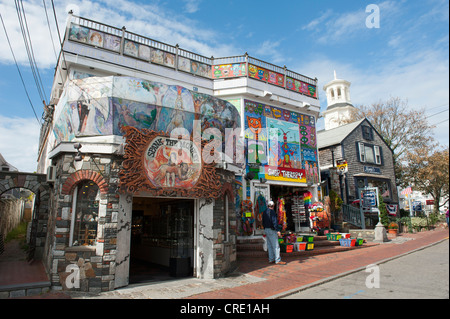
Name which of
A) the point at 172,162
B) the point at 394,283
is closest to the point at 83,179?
the point at 172,162

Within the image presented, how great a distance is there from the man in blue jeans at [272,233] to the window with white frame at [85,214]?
5.63 m

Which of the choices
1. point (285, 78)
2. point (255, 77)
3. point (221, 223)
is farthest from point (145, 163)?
point (285, 78)

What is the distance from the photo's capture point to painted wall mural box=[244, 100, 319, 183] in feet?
49.2

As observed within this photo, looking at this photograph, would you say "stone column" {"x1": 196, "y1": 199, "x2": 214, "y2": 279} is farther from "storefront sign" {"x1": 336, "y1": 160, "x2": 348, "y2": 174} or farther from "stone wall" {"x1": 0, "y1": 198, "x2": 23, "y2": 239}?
"storefront sign" {"x1": 336, "y1": 160, "x2": 348, "y2": 174}

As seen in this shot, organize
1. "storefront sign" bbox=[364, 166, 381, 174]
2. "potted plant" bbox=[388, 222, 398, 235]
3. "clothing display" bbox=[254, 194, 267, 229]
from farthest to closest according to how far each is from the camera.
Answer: "storefront sign" bbox=[364, 166, 381, 174] < "potted plant" bbox=[388, 222, 398, 235] < "clothing display" bbox=[254, 194, 267, 229]

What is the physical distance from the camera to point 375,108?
2883 cm

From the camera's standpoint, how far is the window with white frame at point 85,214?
7.67 meters

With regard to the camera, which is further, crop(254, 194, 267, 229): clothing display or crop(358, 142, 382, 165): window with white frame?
crop(358, 142, 382, 165): window with white frame

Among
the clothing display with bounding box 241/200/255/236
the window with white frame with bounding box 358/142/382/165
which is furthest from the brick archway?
the window with white frame with bounding box 358/142/382/165

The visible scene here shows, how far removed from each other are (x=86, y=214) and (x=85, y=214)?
0.03 metres

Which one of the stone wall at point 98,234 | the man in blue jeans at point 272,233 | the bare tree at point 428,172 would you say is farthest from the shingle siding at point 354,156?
the stone wall at point 98,234

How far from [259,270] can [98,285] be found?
5005 millimetres

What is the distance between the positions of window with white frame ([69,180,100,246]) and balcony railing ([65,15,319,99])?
25.7 ft

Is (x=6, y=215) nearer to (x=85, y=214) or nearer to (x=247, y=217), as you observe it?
(x=85, y=214)
